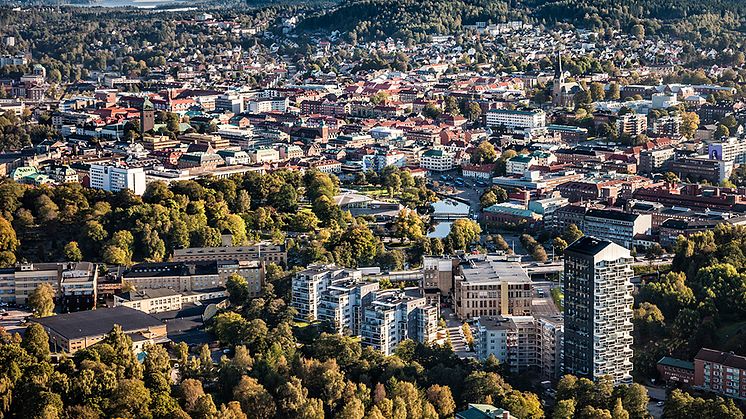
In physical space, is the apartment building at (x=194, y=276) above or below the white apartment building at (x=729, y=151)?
below

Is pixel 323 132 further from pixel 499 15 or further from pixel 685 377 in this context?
pixel 499 15

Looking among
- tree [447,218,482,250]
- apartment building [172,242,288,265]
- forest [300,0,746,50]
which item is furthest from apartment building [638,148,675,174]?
forest [300,0,746,50]

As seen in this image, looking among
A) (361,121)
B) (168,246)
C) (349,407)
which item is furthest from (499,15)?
(349,407)

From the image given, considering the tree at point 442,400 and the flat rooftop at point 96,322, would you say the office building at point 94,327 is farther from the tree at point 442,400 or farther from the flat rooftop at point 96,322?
the tree at point 442,400

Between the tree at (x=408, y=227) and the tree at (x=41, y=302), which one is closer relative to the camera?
the tree at (x=41, y=302)

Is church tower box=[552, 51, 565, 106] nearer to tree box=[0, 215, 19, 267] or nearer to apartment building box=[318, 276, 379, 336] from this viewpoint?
tree box=[0, 215, 19, 267]

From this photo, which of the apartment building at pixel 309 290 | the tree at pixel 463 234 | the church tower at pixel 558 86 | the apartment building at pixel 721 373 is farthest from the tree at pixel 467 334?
the church tower at pixel 558 86
